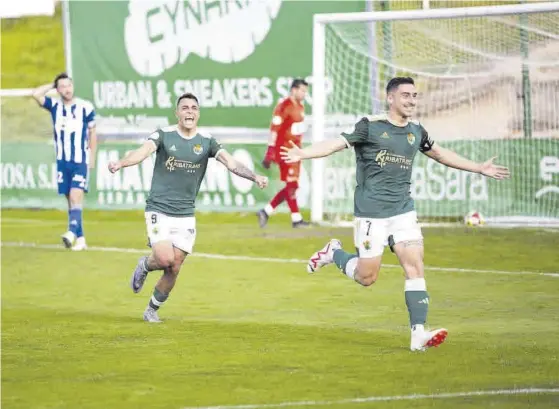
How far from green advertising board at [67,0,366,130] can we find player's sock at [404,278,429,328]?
14.4 metres

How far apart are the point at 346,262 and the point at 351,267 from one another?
201 millimetres

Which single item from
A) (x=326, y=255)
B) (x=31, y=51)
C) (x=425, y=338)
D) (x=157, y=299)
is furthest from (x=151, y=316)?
(x=31, y=51)

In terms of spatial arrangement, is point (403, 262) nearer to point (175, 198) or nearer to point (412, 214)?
point (412, 214)

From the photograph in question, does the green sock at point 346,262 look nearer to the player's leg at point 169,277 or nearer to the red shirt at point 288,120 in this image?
the player's leg at point 169,277

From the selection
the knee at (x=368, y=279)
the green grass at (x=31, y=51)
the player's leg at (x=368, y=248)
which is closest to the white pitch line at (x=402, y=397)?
the player's leg at (x=368, y=248)

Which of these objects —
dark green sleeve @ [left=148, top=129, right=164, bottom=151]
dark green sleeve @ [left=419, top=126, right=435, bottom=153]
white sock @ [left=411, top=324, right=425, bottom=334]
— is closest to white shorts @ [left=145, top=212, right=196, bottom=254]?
dark green sleeve @ [left=148, top=129, right=164, bottom=151]

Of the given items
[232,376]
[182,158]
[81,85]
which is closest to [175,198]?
[182,158]

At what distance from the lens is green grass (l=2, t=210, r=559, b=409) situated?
29.6ft

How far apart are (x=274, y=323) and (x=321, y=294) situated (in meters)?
2.28

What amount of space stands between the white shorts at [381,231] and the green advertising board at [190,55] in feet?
45.3

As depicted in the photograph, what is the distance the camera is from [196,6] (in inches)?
1079

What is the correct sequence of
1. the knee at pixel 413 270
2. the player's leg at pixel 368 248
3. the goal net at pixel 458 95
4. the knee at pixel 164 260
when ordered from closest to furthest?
1. the knee at pixel 413 270
2. the player's leg at pixel 368 248
3. the knee at pixel 164 260
4. the goal net at pixel 458 95

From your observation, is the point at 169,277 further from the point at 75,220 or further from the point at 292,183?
the point at 292,183

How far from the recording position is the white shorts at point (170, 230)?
12.4 m
